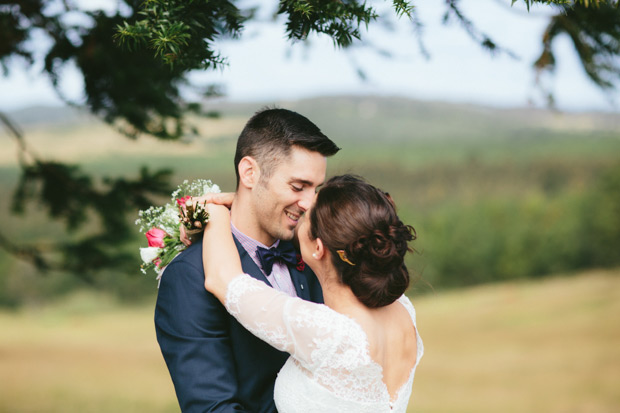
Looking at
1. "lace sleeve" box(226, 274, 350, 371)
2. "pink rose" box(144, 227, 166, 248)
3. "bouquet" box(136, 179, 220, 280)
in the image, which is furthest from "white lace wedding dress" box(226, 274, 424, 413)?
"pink rose" box(144, 227, 166, 248)

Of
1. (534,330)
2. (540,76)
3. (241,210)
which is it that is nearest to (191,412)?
(241,210)

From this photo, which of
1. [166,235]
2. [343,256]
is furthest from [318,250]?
[166,235]

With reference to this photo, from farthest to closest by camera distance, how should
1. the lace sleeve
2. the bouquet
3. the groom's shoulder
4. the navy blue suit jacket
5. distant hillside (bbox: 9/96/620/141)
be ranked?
distant hillside (bbox: 9/96/620/141), the bouquet, the groom's shoulder, the navy blue suit jacket, the lace sleeve

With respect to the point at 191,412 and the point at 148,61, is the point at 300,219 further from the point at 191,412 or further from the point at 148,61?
the point at 148,61

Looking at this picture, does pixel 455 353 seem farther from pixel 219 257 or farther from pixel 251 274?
pixel 219 257

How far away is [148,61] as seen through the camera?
14.0ft

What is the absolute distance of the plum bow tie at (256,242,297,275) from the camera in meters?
2.15

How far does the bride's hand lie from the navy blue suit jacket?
0.08m

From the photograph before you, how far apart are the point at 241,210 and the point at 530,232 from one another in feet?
A: 57.1

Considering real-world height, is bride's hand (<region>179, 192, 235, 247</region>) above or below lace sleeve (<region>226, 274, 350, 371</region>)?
above

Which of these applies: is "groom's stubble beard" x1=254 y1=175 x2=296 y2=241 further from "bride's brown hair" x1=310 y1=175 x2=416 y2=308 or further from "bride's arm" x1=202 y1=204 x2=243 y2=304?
"bride's brown hair" x1=310 y1=175 x2=416 y2=308

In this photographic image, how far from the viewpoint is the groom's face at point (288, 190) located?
84.7 inches

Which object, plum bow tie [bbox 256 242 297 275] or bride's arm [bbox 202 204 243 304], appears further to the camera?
plum bow tie [bbox 256 242 297 275]

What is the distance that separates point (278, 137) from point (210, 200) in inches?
15.7
